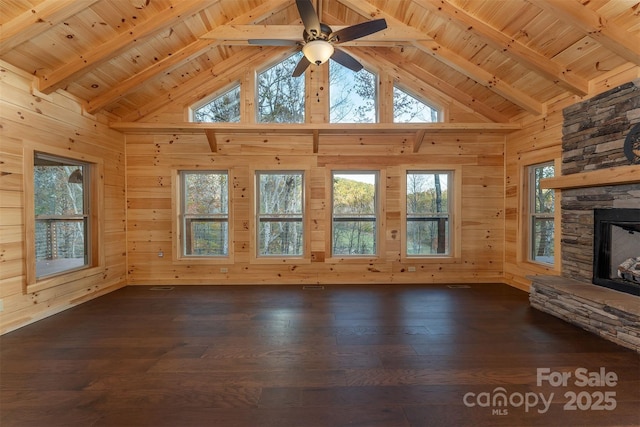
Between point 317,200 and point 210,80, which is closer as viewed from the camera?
point 210,80

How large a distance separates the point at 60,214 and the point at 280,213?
2.97m

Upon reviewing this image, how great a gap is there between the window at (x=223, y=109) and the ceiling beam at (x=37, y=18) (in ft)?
6.88

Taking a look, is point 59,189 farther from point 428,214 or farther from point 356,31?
point 428,214

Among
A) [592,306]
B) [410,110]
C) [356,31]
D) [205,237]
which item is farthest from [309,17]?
[592,306]

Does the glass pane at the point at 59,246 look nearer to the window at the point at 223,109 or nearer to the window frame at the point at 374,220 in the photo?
the window at the point at 223,109

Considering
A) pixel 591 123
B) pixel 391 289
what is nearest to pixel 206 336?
pixel 391 289

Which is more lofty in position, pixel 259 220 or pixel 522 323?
pixel 259 220

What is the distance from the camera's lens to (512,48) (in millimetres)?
3125

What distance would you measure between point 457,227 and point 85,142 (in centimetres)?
587

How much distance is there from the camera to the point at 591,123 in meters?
3.32

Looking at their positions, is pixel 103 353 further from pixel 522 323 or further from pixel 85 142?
pixel 522 323

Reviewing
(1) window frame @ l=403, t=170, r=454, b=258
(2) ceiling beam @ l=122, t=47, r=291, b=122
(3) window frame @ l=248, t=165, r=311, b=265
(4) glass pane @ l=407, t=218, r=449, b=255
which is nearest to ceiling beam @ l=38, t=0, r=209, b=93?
(2) ceiling beam @ l=122, t=47, r=291, b=122

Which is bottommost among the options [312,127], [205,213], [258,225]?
[258,225]

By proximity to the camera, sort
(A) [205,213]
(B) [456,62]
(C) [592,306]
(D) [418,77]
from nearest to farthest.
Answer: (C) [592,306] → (B) [456,62] → (D) [418,77] → (A) [205,213]
